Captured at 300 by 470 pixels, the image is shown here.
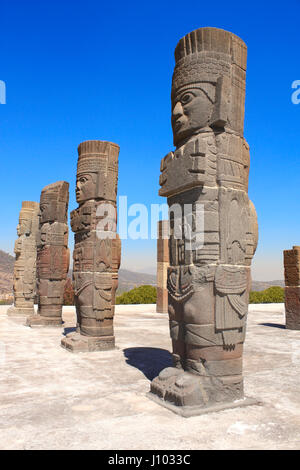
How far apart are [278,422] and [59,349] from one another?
4849mm

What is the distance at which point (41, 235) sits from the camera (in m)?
10.8

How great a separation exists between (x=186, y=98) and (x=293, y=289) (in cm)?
809

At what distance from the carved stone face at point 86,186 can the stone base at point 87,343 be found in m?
2.72

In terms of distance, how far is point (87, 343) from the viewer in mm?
7348

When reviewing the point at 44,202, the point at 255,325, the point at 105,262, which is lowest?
the point at 255,325

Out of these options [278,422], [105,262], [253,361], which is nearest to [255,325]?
[253,361]

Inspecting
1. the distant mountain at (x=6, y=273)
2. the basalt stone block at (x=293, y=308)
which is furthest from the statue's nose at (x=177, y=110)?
the distant mountain at (x=6, y=273)

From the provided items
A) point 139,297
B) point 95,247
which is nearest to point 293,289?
point 95,247

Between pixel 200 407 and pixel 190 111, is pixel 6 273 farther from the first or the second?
pixel 200 407

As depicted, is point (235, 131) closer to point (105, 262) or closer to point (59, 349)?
point (105, 262)

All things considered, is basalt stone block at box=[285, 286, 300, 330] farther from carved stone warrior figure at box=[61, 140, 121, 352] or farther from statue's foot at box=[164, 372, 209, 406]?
statue's foot at box=[164, 372, 209, 406]

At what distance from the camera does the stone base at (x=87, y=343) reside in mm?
7273

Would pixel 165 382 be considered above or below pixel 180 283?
below

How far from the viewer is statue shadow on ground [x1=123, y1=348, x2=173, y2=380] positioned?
5.83 m
